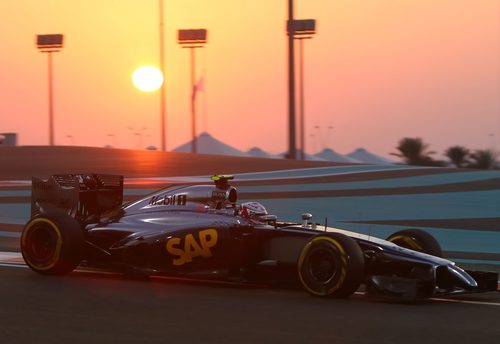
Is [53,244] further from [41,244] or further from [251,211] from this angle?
[251,211]

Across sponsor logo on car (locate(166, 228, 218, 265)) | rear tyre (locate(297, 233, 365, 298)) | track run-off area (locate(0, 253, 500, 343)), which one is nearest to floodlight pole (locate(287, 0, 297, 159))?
sponsor logo on car (locate(166, 228, 218, 265))

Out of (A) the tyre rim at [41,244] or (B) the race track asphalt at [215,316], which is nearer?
(B) the race track asphalt at [215,316]

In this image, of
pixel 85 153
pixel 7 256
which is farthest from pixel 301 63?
pixel 7 256

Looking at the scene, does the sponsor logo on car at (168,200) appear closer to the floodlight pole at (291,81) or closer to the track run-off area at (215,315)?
the track run-off area at (215,315)

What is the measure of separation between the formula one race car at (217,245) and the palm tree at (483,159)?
5398 centimetres

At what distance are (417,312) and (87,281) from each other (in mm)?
3489

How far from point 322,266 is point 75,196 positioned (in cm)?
326

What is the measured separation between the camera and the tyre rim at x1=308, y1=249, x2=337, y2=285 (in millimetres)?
7820

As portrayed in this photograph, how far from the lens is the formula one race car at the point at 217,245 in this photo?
25.7 ft

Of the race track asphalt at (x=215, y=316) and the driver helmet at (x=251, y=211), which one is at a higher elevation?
the driver helmet at (x=251, y=211)

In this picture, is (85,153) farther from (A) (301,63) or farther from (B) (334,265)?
(B) (334,265)

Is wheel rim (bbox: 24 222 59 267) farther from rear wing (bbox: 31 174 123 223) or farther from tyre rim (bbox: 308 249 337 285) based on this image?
tyre rim (bbox: 308 249 337 285)

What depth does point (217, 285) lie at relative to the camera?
891cm

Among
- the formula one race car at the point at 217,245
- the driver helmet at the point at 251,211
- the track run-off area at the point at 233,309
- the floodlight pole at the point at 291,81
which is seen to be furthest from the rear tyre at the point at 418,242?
the floodlight pole at the point at 291,81
